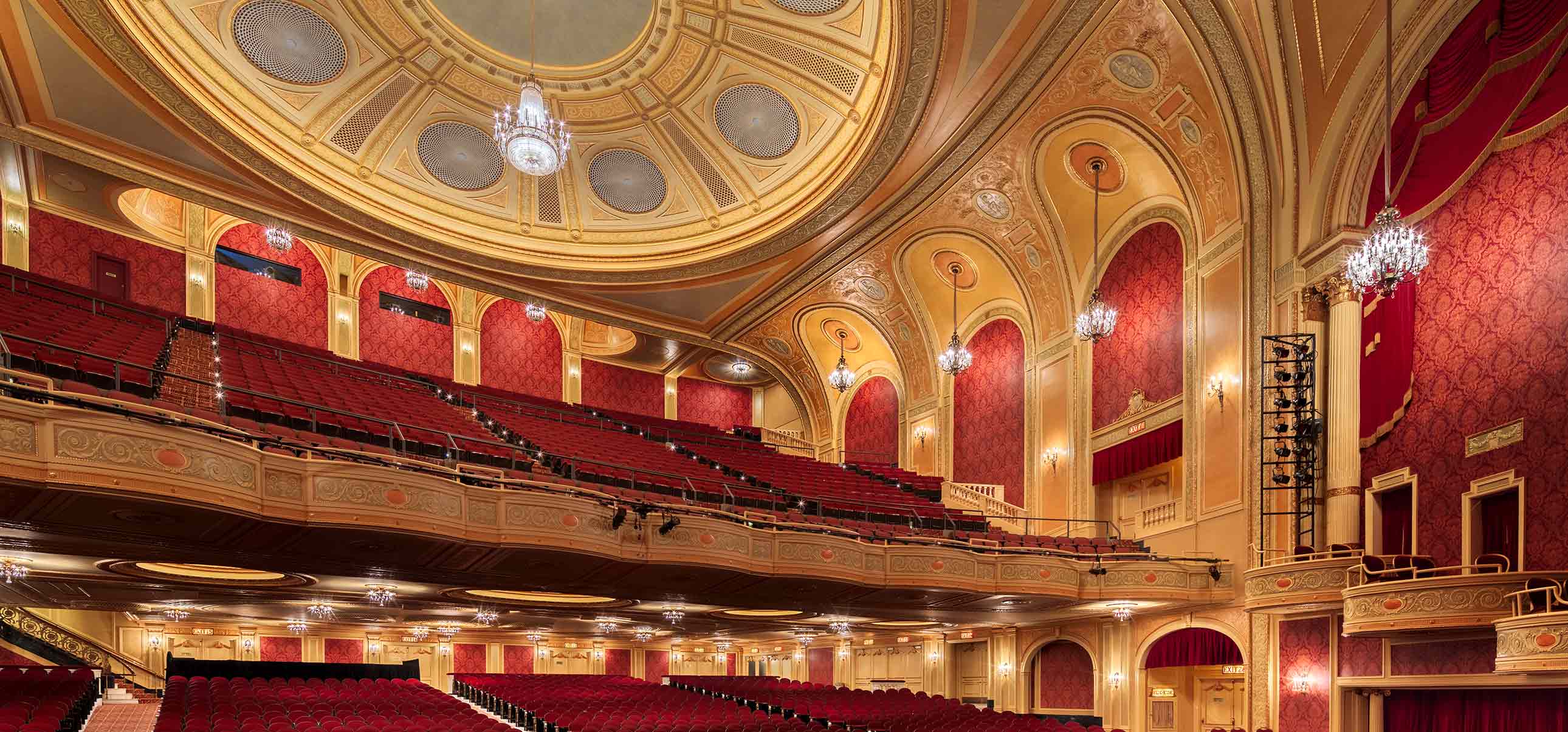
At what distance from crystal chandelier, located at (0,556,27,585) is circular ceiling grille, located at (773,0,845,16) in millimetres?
10144

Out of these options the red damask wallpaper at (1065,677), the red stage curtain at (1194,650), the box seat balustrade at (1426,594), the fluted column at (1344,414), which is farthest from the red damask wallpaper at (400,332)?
the box seat balustrade at (1426,594)

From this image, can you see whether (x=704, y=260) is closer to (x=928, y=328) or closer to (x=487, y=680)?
(x=928, y=328)

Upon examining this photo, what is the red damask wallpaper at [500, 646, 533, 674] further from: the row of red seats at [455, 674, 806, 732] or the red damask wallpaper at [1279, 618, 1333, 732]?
the red damask wallpaper at [1279, 618, 1333, 732]

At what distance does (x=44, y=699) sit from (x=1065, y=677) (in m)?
11.3

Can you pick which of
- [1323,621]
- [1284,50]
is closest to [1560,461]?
[1323,621]

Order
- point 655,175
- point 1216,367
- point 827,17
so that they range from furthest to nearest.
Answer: point 655,175, point 827,17, point 1216,367

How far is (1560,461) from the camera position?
23.5ft

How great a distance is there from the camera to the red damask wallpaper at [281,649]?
15023 millimetres

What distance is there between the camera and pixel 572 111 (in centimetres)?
1462

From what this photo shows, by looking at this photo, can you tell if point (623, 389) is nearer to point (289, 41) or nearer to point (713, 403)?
point (713, 403)

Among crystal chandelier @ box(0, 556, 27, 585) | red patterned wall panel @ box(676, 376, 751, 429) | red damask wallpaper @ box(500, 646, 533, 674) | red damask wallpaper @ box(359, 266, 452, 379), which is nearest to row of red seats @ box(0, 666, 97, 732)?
crystal chandelier @ box(0, 556, 27, 585)

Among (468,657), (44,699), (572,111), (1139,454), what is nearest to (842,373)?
(1139,454)

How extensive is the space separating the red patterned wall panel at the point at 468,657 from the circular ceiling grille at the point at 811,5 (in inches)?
488

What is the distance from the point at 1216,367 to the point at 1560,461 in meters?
3.77
